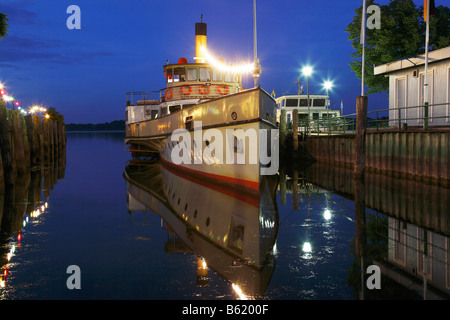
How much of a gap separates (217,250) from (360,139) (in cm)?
1014

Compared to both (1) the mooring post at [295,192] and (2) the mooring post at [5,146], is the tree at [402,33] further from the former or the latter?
(2) the mooring post at [5,146]

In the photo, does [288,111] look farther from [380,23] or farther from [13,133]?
[13,133]

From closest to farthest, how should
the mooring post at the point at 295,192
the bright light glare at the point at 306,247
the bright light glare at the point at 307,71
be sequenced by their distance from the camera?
the bright light glare at the point at 306,247 → the mooring post at the point at 295,192 → the bright light glare at the point at 307,71

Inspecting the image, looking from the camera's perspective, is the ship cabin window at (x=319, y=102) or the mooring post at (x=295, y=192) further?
the ship cabin window at (x=319, y=102)

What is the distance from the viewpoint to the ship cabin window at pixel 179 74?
64.3 feet

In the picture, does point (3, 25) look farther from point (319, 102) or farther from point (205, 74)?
point (319, 102)

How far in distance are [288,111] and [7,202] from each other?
104 ft

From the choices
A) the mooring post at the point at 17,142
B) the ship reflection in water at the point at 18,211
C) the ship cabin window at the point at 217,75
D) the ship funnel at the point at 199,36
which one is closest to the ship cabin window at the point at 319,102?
the ship funnel at the point at 199,36

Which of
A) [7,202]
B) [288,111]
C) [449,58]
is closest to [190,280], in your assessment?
[7,202]

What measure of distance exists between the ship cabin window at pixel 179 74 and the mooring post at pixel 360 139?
858 cm

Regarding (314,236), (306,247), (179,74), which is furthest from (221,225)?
(179,74)

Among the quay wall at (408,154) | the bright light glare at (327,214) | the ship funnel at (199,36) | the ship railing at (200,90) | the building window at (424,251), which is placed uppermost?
the ship funnel at (199,36)

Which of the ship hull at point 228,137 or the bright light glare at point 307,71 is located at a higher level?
the bright light glare at point 307,71

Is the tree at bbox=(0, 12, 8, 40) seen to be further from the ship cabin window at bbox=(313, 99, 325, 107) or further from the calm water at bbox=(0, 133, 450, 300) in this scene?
the ship cabin window at bbox=(313, 99, 325, 107)
